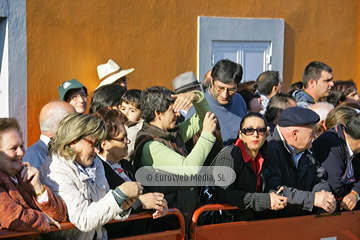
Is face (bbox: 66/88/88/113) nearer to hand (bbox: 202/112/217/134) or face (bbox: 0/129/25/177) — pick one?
hand (bbox: 202/112/217/134)

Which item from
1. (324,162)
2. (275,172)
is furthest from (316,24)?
(275,172)

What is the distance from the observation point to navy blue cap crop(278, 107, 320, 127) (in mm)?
4930

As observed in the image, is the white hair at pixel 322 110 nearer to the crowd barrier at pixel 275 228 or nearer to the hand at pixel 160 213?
the crowd barrier at pixel 275 228

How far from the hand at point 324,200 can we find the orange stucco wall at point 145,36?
3644mm

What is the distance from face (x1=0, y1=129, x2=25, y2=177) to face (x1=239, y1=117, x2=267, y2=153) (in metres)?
1.95

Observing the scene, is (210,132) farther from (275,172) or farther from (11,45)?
(11,45)

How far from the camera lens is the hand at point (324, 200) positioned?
4773 mm

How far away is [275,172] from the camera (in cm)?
478

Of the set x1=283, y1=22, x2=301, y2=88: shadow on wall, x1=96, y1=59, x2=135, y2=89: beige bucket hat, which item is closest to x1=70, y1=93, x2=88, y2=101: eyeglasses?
x1=96, y1=59, x2=135, y2=89: beige bucket hat

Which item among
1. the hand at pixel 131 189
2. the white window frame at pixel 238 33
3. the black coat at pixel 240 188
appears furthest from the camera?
the white window frame at pixel 238 33

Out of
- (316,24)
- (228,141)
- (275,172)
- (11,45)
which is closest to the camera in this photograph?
(275,172)

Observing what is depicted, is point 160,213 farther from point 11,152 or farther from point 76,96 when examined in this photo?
point 76,96

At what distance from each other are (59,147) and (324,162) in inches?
108

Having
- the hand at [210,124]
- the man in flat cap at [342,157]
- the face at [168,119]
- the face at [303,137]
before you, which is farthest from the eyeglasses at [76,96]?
the man in flat cap at [342,157]
